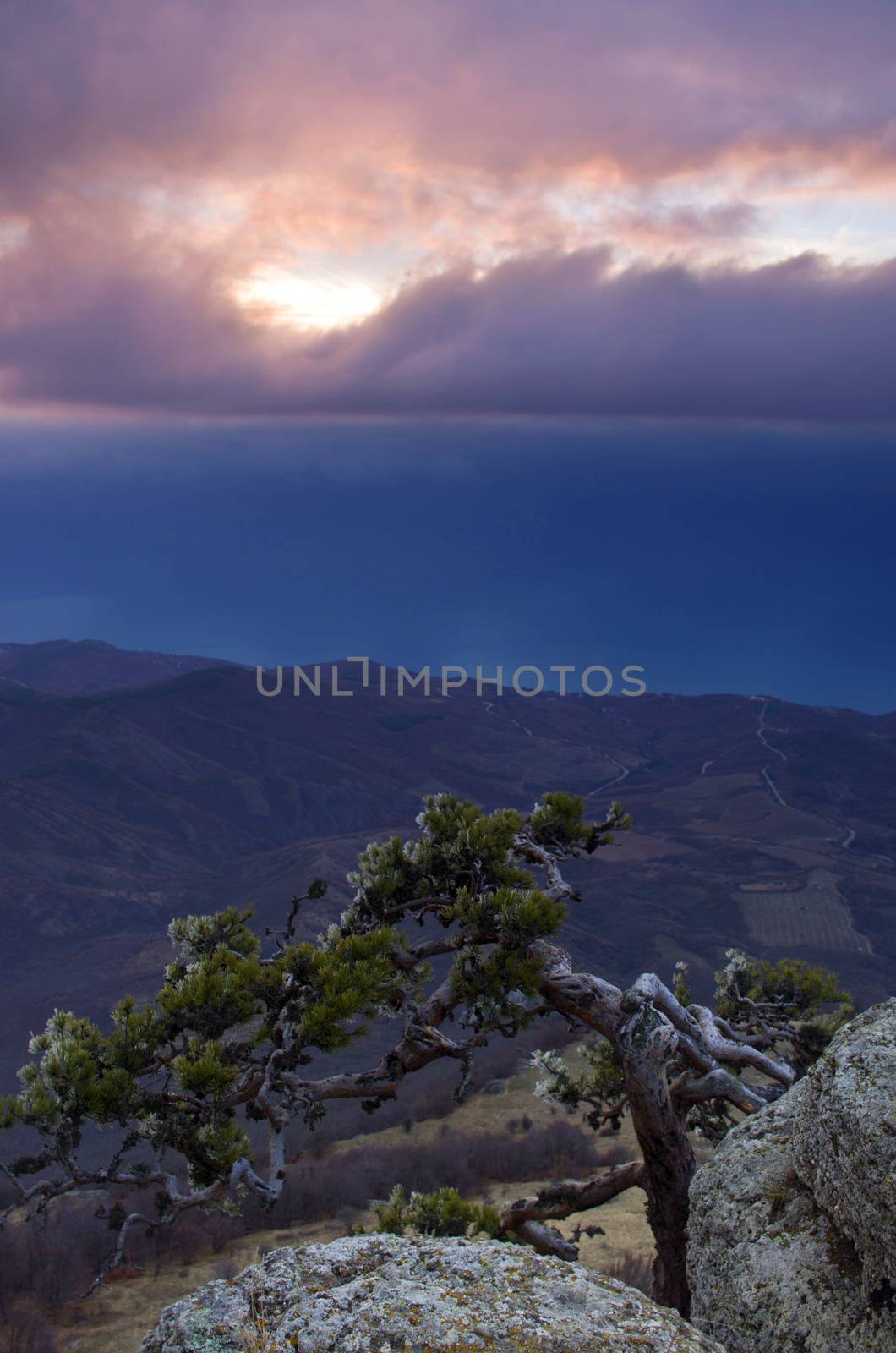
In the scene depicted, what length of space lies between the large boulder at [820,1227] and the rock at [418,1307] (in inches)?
40.0

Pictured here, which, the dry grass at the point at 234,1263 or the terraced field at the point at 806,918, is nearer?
the dry grass at the point at 234,1263

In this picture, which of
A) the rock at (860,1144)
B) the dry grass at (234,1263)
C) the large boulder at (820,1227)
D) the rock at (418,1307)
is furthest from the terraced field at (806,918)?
the rock at (418,1307)

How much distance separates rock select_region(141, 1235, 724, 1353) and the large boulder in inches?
40.0

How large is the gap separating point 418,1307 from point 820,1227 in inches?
80.0

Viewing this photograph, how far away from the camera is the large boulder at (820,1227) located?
3.65 metres

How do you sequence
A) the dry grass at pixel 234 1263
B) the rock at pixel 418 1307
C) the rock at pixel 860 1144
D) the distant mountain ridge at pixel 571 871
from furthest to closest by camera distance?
1. the distant mountain ridge at pixel 571 871
2. the dry grass at pixel 234 1263
3. the rock at pixel 860 1144
4. the rock at pixel 418 1307

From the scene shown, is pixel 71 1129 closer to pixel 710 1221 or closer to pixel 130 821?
pixel 710 1221

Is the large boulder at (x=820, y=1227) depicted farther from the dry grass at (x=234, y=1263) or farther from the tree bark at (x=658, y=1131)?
the dry grass at (x=234, y=1263)

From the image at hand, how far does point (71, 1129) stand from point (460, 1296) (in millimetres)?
4775

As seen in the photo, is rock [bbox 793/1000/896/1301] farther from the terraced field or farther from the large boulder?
the terraced field

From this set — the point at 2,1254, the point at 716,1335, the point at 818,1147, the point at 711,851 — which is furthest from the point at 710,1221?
the point at 711,851

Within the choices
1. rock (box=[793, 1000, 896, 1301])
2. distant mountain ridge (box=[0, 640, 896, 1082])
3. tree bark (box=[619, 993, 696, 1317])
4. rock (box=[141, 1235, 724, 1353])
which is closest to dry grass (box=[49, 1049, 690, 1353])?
tree bark (box=[619, 993, 696, 1317])

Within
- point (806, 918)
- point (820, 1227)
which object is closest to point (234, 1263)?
point (820, 1227)

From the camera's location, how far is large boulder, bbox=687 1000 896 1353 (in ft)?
12.0
